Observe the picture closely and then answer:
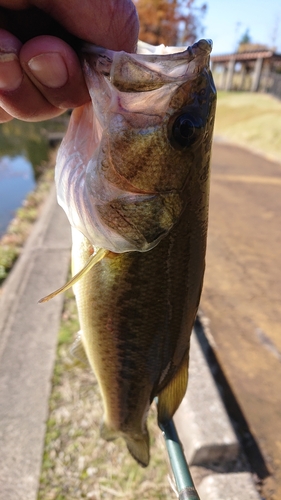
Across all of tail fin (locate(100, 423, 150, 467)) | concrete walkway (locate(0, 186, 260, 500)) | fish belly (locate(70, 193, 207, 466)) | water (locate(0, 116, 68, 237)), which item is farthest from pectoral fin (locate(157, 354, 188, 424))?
water (locate(0, 116, 68, 237))

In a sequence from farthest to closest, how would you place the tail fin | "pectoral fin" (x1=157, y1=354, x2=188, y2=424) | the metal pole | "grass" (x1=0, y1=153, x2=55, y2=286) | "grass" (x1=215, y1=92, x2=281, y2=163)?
"grass" (x1=215, y1=92, x2=281, y2=163) < "grass" (x1=0, y1=153, x2=55, y2=286) < the tail fin < "pectoral fin" (x1=157, y1=354, x2=188, y2=424) < the metal pole

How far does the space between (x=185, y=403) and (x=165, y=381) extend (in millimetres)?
1241

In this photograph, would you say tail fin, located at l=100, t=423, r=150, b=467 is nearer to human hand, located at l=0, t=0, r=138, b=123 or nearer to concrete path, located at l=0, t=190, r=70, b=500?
concrete path, located at l=0, t=190, r=70, b=500

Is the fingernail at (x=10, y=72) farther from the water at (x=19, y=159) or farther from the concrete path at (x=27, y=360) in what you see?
the water at (x=19, y=159)

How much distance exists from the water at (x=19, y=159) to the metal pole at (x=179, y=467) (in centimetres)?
674

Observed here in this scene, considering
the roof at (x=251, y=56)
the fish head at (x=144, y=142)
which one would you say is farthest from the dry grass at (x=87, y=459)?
the roof at (x=251, y=56)

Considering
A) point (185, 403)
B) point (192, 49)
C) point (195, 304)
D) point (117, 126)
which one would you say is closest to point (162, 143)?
point (117, 126)

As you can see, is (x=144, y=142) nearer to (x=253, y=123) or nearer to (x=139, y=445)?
(x=139, y=445)

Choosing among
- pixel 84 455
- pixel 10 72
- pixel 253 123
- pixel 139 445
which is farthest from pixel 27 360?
pixel 253 123

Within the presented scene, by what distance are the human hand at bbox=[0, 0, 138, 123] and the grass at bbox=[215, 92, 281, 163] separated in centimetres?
1272

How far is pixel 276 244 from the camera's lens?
6238mm

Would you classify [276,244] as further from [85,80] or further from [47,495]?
[85,80]

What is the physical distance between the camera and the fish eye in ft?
3.72

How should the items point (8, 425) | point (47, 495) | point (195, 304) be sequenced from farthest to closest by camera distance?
point (8, 425) < point (47, 495) < point (195, 304)
